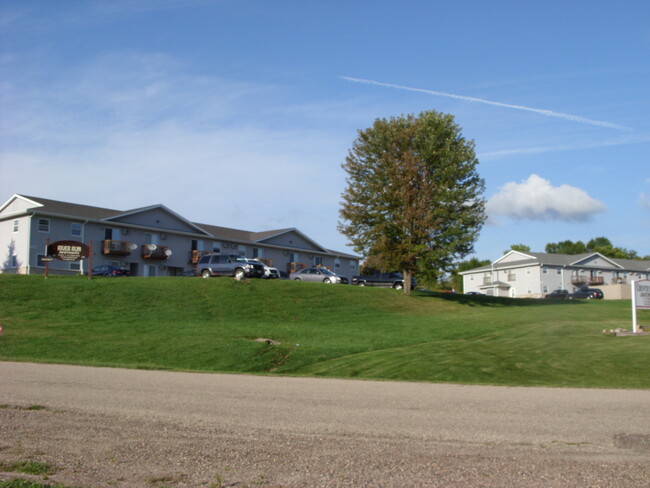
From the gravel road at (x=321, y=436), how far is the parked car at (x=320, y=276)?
37710 millimetres

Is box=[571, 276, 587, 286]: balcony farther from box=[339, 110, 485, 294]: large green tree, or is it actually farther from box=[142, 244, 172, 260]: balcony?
box=[142, 244, 172, 260]: balcony

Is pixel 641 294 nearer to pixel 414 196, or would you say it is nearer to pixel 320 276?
pixel 414 196

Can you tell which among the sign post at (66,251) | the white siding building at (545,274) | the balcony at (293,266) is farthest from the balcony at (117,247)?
the white siding building at (545,274)

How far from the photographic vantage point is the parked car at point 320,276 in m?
51.4

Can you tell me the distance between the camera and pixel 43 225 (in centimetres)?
4725

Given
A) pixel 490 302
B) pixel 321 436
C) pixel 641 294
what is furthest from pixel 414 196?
pixel 321 436

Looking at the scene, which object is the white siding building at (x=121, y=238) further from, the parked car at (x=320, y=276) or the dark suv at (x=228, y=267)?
the parked car at (x=320, y=276)

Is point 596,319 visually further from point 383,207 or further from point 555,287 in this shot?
point 555,287

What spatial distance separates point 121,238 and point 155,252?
117 inches

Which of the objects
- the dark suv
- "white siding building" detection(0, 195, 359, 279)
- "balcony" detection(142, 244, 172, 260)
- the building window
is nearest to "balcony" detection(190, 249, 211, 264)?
"white siding building" detection(0, 195, 359, 279)

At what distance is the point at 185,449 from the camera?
7.77 meters

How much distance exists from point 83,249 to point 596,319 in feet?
100

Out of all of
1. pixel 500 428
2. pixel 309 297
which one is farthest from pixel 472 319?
pixel 500 428

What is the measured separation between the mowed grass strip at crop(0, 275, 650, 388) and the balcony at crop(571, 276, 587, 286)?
39.5 metres
